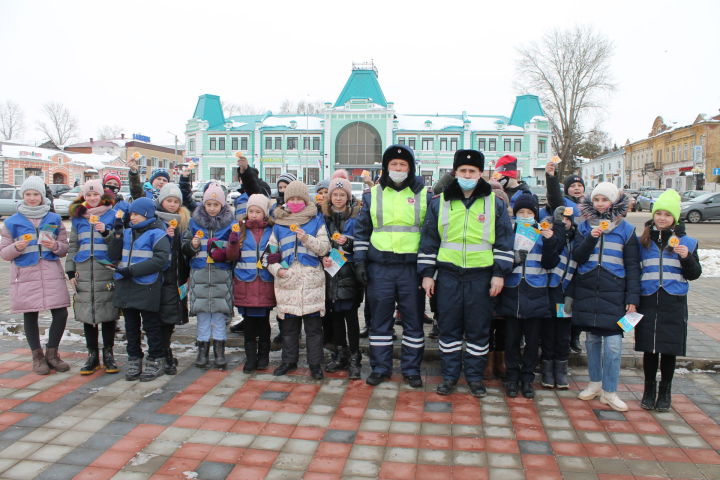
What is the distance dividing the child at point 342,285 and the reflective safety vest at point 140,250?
1563mm

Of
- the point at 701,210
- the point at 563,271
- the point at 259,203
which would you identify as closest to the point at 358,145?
the point at 701,210

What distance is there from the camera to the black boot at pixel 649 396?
4.31 meters

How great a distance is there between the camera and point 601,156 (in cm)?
8562

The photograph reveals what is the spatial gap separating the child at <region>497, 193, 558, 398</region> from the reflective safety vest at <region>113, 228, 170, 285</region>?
124 inches

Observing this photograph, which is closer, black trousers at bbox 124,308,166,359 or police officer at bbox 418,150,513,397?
police officer at bbox 418,150,513,397

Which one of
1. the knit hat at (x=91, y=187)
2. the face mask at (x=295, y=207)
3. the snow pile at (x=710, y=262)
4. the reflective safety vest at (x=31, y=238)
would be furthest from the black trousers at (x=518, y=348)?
the snow pile at (x=710, y=262)

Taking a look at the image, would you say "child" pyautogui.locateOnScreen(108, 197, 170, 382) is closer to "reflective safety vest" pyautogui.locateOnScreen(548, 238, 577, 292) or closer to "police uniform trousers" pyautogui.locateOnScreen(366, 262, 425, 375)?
"police uniform trousers" pyautogui.locateOnScreen(366, 262, 425, 375)

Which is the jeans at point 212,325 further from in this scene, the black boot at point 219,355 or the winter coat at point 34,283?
the winter coat at point 34,283

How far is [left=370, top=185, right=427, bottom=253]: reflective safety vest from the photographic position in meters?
4.76

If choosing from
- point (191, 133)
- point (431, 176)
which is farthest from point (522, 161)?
point (191, 133)

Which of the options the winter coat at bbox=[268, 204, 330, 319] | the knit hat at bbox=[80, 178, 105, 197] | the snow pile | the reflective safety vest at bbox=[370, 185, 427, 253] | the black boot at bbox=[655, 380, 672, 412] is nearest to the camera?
the black boot at bbox=[655, 380, 672, 412]

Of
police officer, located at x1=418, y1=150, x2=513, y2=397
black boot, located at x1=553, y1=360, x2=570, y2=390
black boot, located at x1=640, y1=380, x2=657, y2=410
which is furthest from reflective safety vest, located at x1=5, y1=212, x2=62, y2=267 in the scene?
black boot, located at x1=640, y1=380, x2=657, y2=410

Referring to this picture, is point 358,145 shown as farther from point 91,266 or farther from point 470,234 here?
point 470,234

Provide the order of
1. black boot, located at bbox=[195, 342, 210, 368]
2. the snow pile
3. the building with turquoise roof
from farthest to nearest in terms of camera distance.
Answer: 1. the building with turquoise roof
2. the snow pile
3. black boot, located at bbox=[195, 342, 210, 368]
